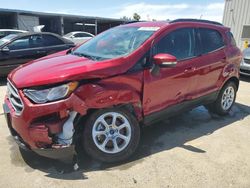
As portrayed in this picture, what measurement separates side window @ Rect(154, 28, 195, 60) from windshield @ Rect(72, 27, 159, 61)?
222 mm

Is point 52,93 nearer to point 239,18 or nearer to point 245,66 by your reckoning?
point 245,66

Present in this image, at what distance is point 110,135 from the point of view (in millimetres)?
3408

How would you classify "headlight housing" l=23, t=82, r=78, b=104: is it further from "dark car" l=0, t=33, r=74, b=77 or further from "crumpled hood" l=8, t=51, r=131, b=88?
"dark car" l=0, t=33, r=74, b=77

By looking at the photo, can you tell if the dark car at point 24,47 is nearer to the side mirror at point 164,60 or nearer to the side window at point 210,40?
the side window at point 210,40

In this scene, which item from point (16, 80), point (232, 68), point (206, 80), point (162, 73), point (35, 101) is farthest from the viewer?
point (232, 68)

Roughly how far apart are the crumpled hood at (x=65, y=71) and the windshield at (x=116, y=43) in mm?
Result: 264

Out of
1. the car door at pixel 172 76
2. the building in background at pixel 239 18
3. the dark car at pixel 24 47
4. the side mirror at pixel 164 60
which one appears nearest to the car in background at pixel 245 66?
the car door at pixel 172 76

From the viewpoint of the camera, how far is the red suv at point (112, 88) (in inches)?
117

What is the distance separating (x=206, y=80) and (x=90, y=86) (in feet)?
7.44

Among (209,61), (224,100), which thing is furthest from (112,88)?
(224,100)

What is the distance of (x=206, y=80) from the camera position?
4.57 m

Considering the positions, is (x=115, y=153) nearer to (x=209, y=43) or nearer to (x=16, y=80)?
(x=16, y=80)

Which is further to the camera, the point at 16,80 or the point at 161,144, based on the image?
the point at 161,144

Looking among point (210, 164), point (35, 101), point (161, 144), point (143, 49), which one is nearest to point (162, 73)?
point (143, 49)
